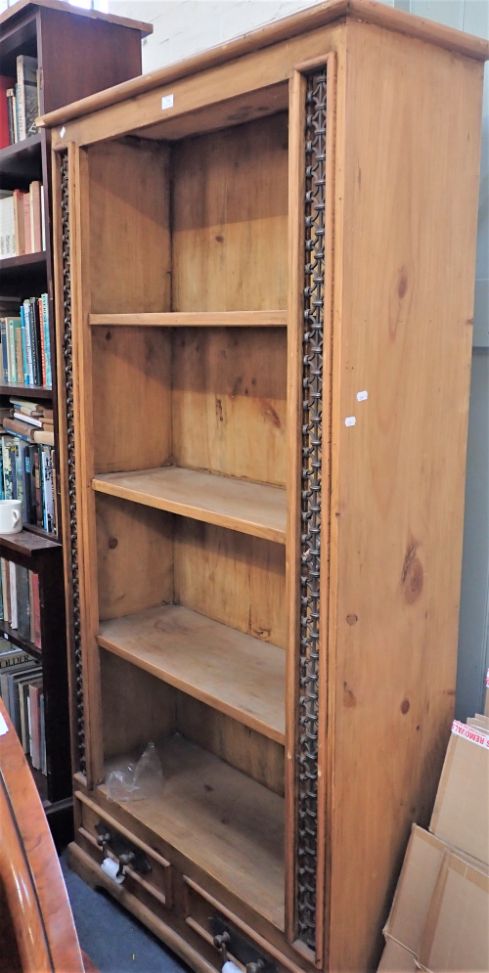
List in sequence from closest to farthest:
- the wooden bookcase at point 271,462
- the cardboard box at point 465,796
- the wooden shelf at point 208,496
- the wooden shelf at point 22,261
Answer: the wooden bookcase at point 271,462
the cardboard box at point 465,796
the wooden shelf at point 208,496
the wooden shelf at point 22,261

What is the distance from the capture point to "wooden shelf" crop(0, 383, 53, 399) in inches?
83.7

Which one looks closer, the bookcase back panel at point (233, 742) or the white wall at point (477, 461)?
the white wall at point (477, 461)

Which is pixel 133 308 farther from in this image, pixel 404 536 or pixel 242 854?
pixel 242 854

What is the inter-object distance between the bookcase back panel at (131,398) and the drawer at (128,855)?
33.3 inches

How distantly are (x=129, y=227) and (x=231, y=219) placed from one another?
0.26 m

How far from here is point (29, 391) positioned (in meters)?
2.19

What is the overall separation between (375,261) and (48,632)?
51.6 inches

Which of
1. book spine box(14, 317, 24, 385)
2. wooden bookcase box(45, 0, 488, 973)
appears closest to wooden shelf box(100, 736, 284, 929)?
wooden bookcase box(45, 0, 488, 973)

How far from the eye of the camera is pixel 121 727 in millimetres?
2184

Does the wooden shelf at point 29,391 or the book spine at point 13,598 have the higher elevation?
the wooden shelf at point 29,391

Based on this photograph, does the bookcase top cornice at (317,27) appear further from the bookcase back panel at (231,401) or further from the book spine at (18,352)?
the book spine at (18,352)

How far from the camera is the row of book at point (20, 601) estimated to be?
2.39m

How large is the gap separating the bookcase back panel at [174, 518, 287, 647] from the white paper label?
0.46m

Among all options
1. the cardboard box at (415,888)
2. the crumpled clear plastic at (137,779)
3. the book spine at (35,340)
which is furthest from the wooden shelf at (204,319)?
the crumpled clear plastic at (137,779)
